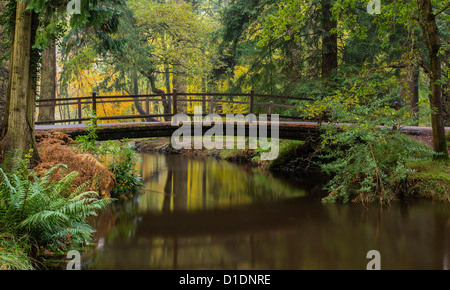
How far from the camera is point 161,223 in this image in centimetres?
870

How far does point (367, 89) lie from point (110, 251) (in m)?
7.72

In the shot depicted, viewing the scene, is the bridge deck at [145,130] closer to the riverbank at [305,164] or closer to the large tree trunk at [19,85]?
the riverbank at [305,164]

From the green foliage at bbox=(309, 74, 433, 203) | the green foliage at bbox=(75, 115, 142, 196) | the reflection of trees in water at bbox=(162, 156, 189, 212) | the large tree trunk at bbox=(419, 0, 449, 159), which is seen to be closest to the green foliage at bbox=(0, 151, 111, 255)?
the reflection of trees in water at bbox=(162, 156, 189, 212)

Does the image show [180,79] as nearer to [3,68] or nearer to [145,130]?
[145,130]

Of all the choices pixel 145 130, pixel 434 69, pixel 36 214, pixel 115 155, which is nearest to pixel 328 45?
pixel 434 69

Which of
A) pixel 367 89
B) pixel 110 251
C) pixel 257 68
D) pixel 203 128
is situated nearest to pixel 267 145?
pixel 257 68

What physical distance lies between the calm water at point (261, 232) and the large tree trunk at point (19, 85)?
2.35m

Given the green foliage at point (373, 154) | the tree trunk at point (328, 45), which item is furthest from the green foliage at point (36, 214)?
the tree trunk at point (328, 45)

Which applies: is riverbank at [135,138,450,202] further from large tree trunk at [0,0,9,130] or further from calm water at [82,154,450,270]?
large tree trunk at [0,0,9,130]

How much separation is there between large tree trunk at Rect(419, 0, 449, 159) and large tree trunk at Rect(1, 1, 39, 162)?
30.2 ft

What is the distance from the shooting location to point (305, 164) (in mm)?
16797

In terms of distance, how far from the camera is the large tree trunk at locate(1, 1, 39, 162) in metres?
8.13

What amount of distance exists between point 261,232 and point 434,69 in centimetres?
644
